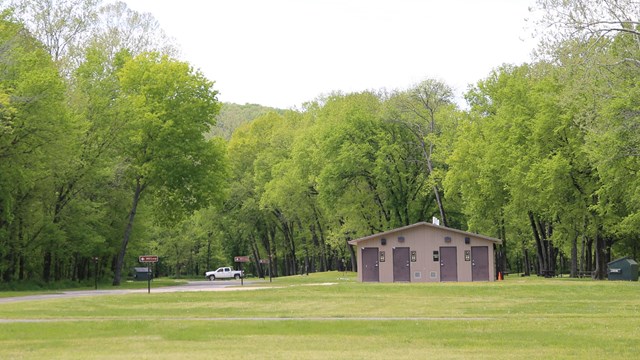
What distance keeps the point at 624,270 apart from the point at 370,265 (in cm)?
1614

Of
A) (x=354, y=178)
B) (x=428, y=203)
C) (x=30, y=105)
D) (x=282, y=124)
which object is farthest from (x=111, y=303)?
(x=282, y=124)

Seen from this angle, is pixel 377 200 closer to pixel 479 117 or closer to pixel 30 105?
pixel 479 117

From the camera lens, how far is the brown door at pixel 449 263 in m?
58.7

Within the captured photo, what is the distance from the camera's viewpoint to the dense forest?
45.1 meters

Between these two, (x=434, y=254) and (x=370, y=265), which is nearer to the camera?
(x=434, y=254)

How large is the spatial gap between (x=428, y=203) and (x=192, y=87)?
954 inches

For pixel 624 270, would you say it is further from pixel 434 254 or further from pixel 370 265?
pixel 370 265

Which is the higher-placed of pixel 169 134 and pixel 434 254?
pixel 169 134

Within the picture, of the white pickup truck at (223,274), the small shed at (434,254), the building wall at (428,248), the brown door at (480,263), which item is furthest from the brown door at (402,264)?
the white pickup truck at (223,274)

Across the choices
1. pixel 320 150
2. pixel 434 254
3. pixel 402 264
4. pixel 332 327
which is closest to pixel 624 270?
pixel 434 254

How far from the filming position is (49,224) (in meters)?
57.4

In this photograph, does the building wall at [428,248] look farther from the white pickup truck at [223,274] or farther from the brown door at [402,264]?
the white pickup truck at [223,274]

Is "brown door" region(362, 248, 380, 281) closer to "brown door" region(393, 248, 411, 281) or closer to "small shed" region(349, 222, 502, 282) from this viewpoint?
"small shed" region(349, 222, 502, 282)

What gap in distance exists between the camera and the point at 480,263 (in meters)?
58.7
